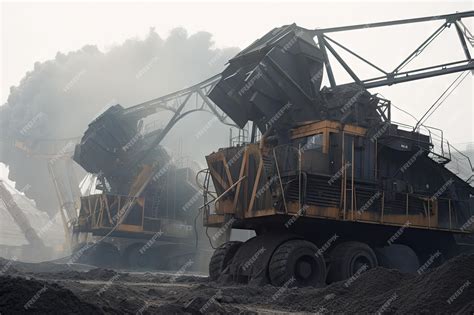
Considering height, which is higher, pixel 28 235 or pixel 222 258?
pixel 222 258

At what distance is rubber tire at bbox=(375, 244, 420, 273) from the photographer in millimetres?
13094

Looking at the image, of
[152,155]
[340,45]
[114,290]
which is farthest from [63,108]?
[114,290]

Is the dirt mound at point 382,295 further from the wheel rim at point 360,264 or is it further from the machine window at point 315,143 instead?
the machine window at point 315,143

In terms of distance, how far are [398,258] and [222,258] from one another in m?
4.53

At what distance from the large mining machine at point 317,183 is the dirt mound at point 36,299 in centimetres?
605

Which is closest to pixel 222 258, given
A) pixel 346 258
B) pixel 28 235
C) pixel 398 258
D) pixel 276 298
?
pixel 346 258

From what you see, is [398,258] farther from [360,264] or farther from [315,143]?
[315,143]

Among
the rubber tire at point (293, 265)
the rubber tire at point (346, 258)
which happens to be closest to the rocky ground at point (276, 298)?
the rubber tire at point (293, 265)

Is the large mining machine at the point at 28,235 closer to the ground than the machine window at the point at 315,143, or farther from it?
closer to the ground

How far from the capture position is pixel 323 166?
1201 cm

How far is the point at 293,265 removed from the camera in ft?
→ 35.9

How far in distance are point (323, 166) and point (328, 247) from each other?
1.92m

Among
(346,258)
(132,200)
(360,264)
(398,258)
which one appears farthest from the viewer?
(132,200)

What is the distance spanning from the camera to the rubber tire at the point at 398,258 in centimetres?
1309
